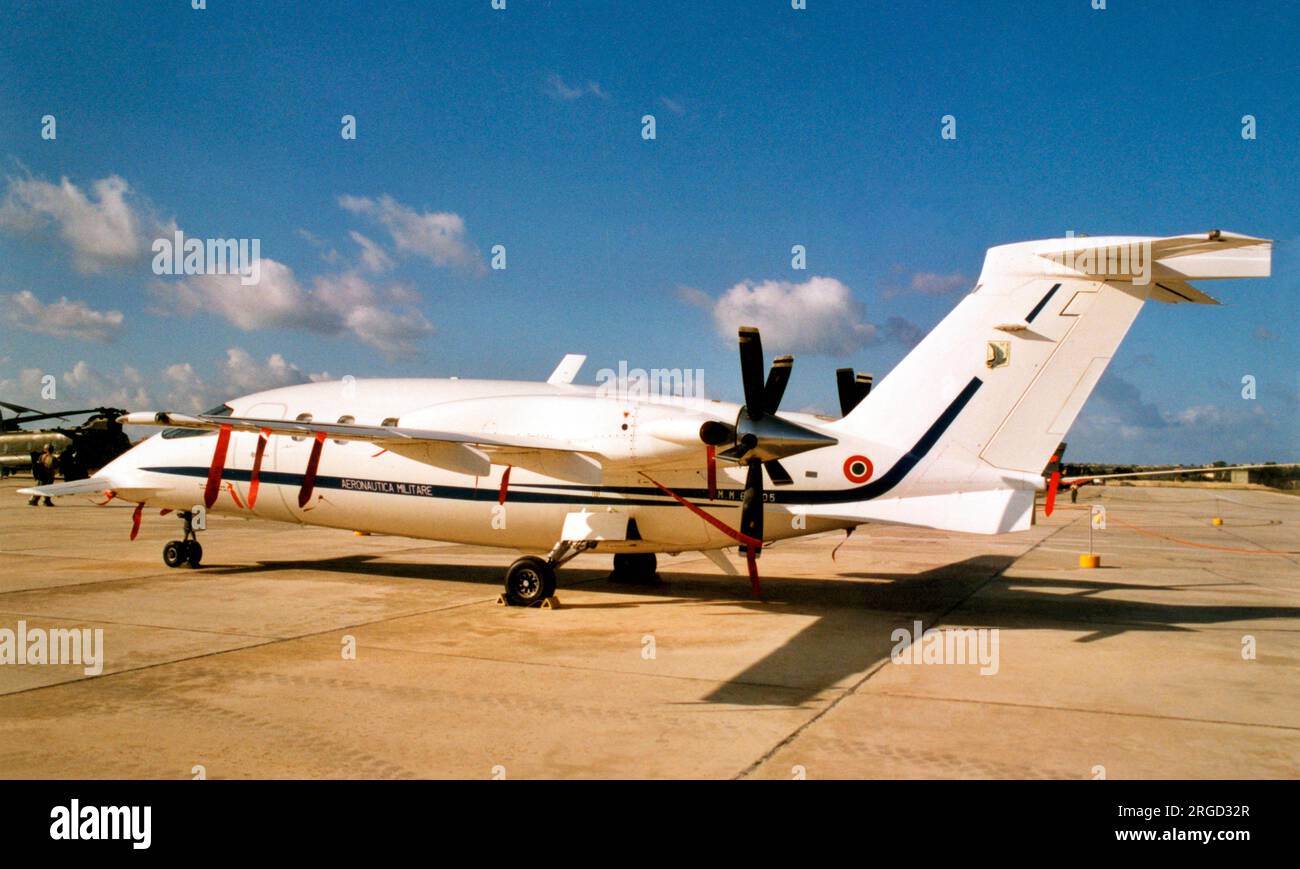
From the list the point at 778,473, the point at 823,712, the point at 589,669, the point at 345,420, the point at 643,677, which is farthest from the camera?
the point at 345,420

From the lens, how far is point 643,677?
31.5 feet

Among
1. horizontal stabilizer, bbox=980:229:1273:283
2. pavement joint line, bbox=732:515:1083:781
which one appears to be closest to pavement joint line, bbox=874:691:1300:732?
pavement joint line, bbox=732:515:1083:781

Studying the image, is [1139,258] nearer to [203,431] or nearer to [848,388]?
[848,388]

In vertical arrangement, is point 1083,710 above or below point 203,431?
below

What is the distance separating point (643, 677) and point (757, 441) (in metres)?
3.74

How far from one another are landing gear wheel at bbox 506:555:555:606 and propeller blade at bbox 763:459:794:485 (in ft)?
12.9

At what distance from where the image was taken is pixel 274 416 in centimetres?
1738

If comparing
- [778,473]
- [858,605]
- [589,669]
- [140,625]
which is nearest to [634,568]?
[858,605]

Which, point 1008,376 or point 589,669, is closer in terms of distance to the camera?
point 589,669

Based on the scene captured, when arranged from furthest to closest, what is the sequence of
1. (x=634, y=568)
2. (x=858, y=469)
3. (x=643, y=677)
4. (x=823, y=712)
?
(x=634, y=568)
(x=858, y=469)
(x=643, y=677)
(x=823, y=712)

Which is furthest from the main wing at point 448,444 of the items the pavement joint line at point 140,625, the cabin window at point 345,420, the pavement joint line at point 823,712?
the pavement joint line at point 823,712

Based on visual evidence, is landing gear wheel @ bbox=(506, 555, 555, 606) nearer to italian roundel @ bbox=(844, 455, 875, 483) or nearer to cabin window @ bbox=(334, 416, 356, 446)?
cabin window @ bbox=(334, 416, 356, 446)
